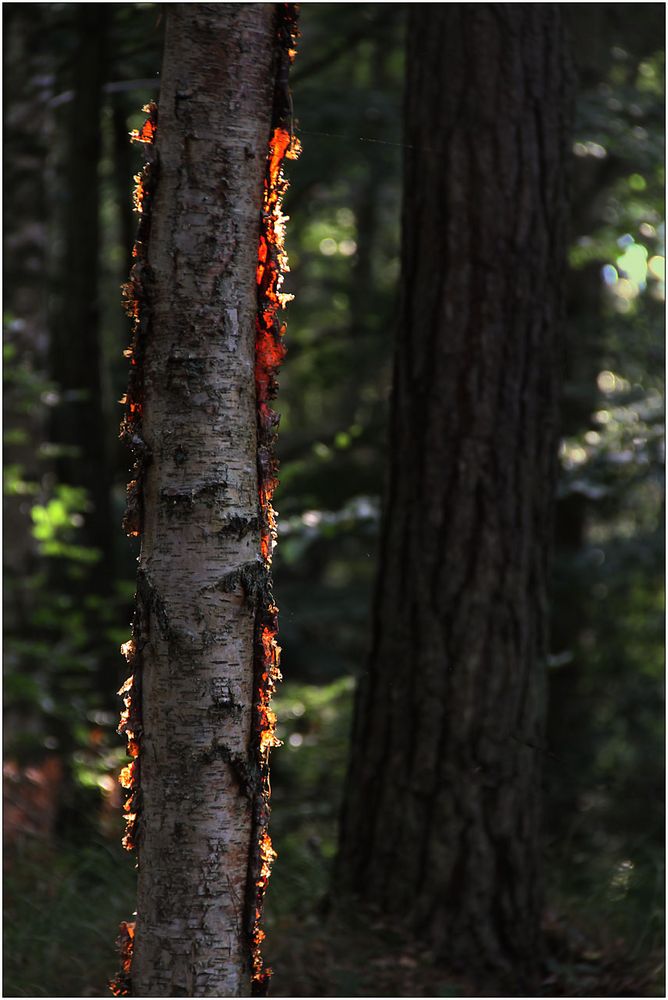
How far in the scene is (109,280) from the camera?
11.0 m

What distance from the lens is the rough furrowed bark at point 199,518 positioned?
173 centimetres

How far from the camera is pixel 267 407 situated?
1.86m

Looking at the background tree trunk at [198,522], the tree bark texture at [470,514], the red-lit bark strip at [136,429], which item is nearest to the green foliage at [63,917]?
the tree bark texture at [470,514]

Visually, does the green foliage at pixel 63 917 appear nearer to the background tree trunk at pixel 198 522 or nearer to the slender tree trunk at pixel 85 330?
the background tree trunk at pixel 198 522

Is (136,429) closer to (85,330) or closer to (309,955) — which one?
(309,955)

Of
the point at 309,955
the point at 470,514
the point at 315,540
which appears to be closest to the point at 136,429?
the point at 470,514

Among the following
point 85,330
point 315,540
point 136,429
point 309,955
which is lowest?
point 309,955

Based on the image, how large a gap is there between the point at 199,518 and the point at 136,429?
24 centimetres

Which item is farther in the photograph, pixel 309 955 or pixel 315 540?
pixel 315 540

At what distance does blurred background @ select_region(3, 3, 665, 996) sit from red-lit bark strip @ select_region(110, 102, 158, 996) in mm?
1571

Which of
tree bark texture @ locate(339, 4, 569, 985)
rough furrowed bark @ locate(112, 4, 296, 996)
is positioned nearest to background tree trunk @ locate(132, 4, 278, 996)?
rough furrowed bark @ locate(112, 4, 296, 996)

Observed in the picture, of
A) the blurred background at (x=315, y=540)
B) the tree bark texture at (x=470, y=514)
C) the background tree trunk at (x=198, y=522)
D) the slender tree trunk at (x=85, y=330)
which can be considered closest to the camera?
the background tree trunk at (x=198, y=522)

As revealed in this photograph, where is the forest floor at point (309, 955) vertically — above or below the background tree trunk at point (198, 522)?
below

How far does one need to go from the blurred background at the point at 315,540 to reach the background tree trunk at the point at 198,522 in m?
1.57
